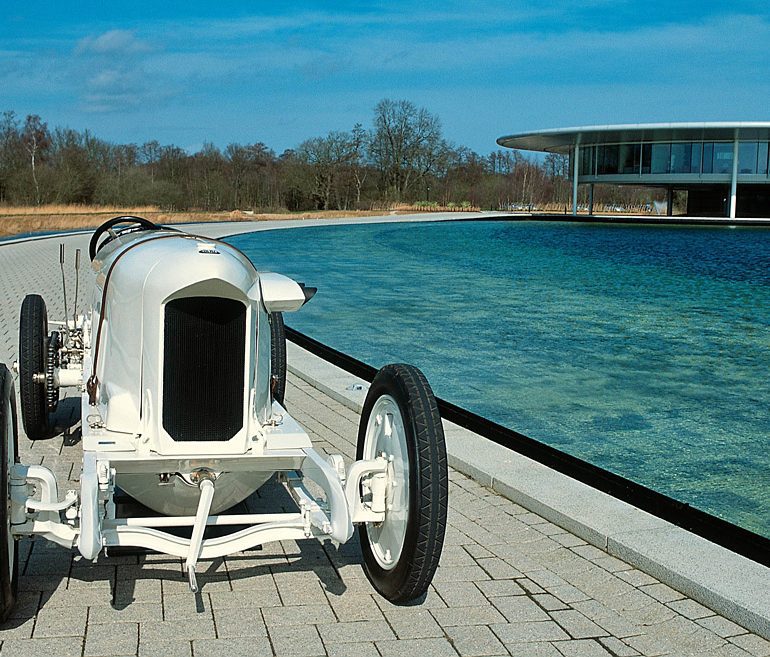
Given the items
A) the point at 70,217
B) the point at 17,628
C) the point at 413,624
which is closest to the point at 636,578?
the point at 413,624

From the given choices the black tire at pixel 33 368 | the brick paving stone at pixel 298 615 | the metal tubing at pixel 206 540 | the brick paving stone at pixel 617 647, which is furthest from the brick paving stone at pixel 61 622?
the black tire at pixel 33 368

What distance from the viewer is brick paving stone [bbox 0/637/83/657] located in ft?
10.7

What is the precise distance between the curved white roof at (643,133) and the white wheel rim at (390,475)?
50421 millimetres

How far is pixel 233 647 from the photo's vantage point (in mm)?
3363

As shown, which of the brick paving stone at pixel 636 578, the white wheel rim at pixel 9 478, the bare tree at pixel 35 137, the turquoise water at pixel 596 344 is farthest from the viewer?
the bare tree at pixel 35 137

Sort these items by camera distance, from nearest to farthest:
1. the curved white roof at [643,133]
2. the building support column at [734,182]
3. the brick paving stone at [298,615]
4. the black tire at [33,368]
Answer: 1. the brick paving stone at [298,615]
2. the black tire at [33,368]
3. the curved white roof at [643,133]
4. the building support column at [734,182]

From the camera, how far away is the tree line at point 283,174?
195ft

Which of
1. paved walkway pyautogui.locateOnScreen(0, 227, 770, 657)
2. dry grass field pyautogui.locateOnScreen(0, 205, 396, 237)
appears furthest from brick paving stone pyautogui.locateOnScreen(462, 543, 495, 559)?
dry grass field pyautogui.locateOnScreen(0, 205, 396, 237)

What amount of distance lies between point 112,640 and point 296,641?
69 cm

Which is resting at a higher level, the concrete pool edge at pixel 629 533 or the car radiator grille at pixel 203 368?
the car radiator grille at pixel 203 368

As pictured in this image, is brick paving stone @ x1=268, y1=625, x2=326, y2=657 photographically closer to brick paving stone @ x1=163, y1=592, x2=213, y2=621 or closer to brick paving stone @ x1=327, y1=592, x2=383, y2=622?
brick paving stone @ x1=327, y1=592, x2=383, y2=622

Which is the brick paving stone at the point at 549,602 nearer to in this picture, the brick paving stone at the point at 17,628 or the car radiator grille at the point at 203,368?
the car radiator grille at the point at 203,368

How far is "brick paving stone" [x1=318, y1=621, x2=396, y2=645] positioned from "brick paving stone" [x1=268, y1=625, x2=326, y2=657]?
0.13ft

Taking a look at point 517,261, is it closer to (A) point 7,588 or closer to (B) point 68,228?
(B) point 68,228
